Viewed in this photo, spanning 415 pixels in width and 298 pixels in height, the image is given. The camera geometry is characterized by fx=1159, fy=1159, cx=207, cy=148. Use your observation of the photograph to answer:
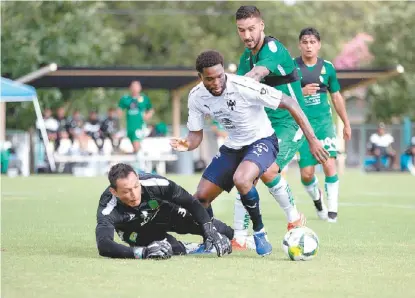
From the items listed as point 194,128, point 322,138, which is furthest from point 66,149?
point 194,128

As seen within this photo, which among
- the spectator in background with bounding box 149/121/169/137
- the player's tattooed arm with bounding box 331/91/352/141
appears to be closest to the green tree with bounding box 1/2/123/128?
the spectator in background with bounding box 149/121/169/137

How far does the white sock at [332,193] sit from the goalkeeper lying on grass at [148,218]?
15.4 ft

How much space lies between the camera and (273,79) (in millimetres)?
12258

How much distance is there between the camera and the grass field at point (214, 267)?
789 centimetres

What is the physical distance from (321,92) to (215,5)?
160 feet

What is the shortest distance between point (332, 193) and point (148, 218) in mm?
5482

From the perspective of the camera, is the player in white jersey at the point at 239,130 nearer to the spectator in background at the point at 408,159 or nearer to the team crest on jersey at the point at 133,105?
the team crest on jersey at the point at 133,105

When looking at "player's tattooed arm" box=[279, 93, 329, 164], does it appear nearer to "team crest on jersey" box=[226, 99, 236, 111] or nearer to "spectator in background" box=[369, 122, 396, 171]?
"team crest on jersey" box=[226, 99, 236, 111]

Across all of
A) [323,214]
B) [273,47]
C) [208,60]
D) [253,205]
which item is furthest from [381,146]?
[208,60]

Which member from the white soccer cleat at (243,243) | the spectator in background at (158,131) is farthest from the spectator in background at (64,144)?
the white soccer cleat at (243,243)

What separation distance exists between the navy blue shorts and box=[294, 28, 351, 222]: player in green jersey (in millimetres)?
3970

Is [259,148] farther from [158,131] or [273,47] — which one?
[158,131]

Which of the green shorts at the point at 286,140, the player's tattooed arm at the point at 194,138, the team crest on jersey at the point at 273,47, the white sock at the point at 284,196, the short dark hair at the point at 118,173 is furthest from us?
→ the green shorts at the point at 286,140

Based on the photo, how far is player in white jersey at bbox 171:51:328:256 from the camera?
10.2 meters
